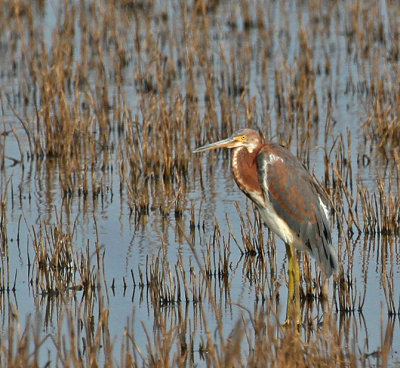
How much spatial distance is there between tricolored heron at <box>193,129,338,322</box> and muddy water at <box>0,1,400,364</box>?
33 centimetres

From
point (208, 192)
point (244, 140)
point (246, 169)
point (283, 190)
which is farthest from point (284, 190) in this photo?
point (208, 192)

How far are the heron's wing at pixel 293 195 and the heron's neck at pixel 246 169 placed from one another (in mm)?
63

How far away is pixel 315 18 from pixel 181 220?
944cm

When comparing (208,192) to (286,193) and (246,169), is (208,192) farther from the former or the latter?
(286,193)

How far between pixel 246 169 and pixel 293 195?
37 cm

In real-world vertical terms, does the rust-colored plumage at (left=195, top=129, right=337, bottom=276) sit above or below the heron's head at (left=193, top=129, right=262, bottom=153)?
below

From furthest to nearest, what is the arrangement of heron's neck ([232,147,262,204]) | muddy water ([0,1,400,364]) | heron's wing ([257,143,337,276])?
heron's neck ([232,147,262,204])
heron's wing ([257,143,337,276])
muddy water ([0,1,400,364])

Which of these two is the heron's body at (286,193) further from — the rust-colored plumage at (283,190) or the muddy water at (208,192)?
the muddy water at (208,192)

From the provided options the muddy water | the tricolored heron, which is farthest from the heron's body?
the muddy water

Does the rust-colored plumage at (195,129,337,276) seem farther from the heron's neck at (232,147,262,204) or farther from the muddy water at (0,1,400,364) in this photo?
the muddy water at (0,1,400,364)

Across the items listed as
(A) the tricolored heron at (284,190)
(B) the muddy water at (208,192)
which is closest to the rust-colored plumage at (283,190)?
(A) the tricolored heron at (284,190)

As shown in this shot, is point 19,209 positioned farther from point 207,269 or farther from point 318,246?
point 318,246

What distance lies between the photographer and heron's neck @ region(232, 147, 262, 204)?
664 centimetres

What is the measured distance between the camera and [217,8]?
62.8 ft
